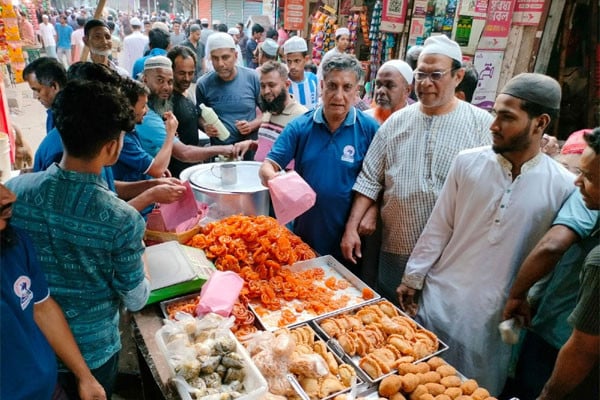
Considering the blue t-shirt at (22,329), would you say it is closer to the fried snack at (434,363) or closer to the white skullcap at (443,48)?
the fried snack at (434,363)

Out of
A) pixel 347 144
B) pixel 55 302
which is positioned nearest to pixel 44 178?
pixel 55 302

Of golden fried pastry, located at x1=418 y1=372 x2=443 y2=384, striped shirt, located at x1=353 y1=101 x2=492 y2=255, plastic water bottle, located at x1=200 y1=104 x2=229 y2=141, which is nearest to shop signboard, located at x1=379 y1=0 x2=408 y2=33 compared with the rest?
plastic water bottle, located at x1=200 y1=104 x2=229 y2=141

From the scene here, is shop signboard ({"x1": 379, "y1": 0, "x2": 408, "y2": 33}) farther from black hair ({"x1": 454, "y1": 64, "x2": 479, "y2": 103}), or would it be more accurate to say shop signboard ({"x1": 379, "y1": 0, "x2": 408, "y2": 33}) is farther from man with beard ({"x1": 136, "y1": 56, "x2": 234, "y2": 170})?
man with beard ({"x1": 136, "y1": 56, "x2": 234, "y2": 170})

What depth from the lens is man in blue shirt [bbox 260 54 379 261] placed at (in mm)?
2564

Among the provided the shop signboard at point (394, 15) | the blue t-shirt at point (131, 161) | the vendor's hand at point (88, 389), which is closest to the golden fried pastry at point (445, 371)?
the vendor's hand at point (88, 389)

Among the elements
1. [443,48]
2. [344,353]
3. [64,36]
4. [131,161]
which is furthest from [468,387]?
[64,36]

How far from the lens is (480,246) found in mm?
2045

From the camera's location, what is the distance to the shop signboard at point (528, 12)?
420cm

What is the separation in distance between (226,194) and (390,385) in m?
1.53

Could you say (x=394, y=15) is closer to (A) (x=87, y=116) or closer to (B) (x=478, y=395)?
(A) (x=87, y=116)

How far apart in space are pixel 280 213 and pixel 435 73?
1.23 metres

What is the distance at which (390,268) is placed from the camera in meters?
2.68

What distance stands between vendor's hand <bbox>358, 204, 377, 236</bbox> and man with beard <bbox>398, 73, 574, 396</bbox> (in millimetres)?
347

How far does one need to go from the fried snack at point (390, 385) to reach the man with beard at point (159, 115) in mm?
2112
